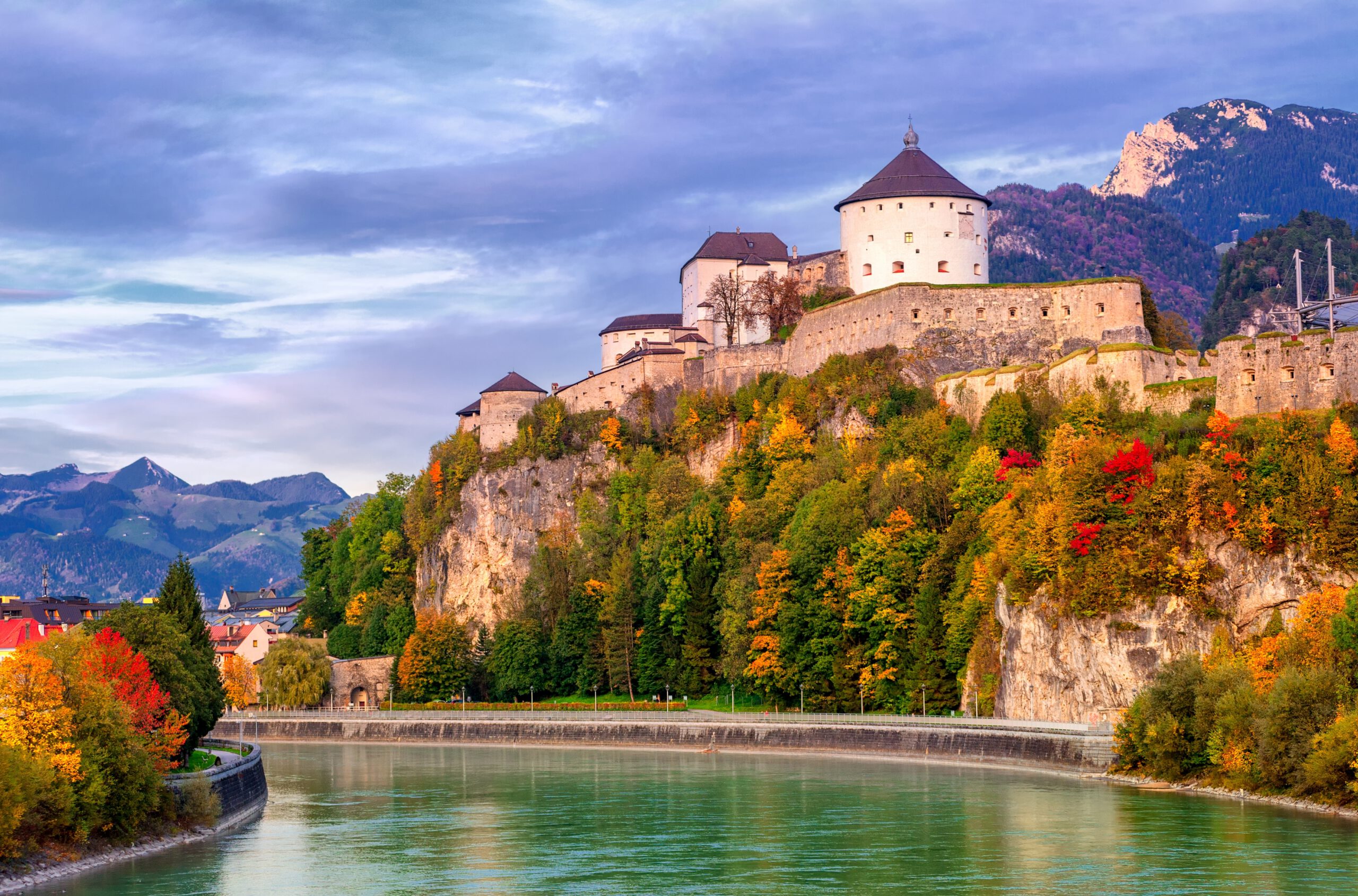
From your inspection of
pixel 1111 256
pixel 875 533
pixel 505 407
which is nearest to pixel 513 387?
pixel 505 407

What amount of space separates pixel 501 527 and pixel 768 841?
53571 mm

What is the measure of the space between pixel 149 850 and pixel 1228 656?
1212 inches

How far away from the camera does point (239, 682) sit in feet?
312

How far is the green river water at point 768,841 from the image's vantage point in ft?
121

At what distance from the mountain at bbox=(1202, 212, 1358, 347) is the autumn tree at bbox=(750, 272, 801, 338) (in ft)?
141

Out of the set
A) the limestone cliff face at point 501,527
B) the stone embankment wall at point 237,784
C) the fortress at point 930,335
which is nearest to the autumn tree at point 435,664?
the limestone cliff face at point 501,527

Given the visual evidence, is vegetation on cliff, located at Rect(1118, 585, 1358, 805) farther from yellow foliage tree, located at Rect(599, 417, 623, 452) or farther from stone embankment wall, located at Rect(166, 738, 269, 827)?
yellow foliage tree, located at Rect(599, 417, 623, 452)

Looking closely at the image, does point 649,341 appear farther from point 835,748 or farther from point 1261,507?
point 1261,507

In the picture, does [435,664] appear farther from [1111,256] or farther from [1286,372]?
[1111,256]

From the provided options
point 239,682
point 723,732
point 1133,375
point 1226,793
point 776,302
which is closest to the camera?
point 1226,793

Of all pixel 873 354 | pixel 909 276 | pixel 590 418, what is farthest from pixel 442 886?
pixel 590 418

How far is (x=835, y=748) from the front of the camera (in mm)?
64188

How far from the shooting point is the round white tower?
7912 cm

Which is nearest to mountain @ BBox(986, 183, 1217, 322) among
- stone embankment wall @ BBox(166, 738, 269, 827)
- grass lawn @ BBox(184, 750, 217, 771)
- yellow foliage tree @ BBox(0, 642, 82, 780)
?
stone embankment wall @ BBox(166, 738, 269, 827)
